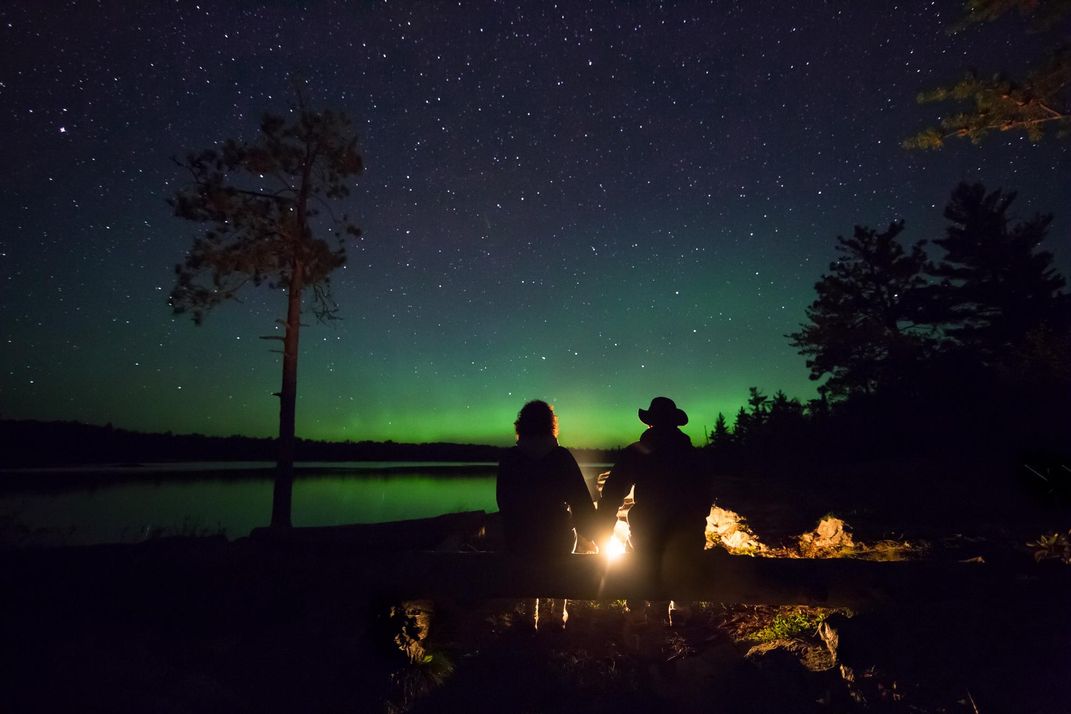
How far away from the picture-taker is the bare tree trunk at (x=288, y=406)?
13.0 m

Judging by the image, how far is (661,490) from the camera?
4.62m

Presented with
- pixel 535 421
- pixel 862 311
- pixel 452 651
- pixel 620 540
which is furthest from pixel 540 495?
pixel 862 311

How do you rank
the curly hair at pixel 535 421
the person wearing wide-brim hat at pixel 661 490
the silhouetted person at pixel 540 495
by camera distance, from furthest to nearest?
the curly hair at pixel 535 421 < the silhouetted person at pixel 540 495 < the person wearing wide-brim hat at pixel 661 490

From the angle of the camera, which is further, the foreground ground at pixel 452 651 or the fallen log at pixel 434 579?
the fallen log at pixel 434 579

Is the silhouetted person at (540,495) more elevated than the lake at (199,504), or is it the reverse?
the silhouetted person at (540,495)

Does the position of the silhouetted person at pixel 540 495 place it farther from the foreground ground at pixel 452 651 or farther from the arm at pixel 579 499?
the foreground ground at pixel 452 651

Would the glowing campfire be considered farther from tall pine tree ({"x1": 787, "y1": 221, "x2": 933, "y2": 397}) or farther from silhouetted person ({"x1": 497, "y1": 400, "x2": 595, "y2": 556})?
tall pine tree ({"x1": 787, "y1": 221, "x2": 933, "y2": 397})

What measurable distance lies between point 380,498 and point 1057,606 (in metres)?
54.5

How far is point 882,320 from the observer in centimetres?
2641

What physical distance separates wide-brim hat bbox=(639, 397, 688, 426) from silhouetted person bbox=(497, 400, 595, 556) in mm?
860

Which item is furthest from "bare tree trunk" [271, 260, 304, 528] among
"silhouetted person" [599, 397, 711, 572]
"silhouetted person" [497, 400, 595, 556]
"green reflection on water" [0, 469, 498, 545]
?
"silhouetted person" [599, 397, 711, 572]

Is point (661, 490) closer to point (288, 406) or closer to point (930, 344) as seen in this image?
point (288, 406)

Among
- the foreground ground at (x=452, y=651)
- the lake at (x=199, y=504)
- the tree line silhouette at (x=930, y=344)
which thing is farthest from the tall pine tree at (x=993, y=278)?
the foreground ground at (x=452, y=651)

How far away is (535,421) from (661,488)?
134cm
